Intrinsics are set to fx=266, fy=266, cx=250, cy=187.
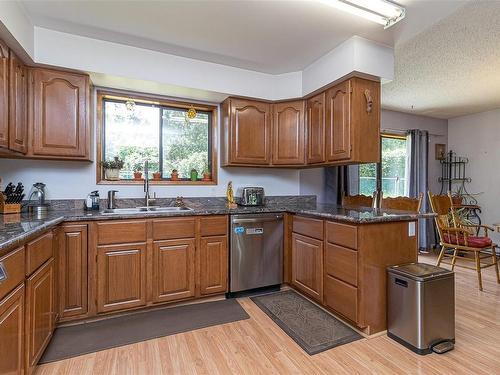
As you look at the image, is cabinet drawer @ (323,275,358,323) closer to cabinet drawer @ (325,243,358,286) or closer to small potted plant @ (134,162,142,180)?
cabinet drawer @ (325,243,358,286)

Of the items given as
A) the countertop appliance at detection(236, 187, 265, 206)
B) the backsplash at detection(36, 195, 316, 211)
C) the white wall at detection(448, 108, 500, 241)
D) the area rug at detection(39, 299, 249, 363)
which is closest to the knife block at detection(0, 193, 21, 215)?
the backsplash at detection(36, 195, 316, 211)

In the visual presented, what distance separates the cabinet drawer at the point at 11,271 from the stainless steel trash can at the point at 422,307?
7.64ft

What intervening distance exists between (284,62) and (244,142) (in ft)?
3.23

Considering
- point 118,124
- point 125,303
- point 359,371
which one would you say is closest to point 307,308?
point 359,371

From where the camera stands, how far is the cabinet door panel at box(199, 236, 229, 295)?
261 cm

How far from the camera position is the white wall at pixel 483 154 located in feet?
15.4

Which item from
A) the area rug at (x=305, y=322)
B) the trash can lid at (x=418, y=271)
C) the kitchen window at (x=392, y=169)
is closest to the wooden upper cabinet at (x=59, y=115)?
the area rug at (x=305, y=322)

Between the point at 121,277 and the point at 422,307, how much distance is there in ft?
7.70

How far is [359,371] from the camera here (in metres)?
1.68

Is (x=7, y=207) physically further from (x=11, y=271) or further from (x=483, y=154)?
(x=483, y=154)

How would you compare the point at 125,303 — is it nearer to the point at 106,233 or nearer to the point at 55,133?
the point at 106,233

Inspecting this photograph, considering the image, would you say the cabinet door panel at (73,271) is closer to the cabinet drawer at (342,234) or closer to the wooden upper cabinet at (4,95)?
the wooden upper cabinet at (4,95)

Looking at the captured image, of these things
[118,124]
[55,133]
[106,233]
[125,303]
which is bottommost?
[125,303]

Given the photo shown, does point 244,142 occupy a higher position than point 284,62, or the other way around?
point 284,62
